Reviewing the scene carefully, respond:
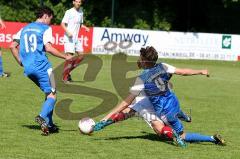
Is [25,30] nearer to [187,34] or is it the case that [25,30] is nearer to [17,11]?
[187,34]

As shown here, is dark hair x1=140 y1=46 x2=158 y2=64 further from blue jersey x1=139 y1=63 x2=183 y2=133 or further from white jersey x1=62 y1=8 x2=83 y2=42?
white jersey x1=62 y1=8 x2=83 y2=42

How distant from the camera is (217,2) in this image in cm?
3925

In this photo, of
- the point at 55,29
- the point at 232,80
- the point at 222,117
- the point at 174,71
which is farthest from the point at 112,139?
the point at 55,29

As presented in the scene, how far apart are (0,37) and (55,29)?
95.1 inches

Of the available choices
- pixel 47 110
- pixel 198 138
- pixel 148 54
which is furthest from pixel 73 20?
pixel 198 138

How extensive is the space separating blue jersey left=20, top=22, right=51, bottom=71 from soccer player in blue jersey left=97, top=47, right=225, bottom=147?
144 centimetres

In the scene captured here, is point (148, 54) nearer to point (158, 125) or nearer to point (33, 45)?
point (158, 125)

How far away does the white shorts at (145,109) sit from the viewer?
30.6ft

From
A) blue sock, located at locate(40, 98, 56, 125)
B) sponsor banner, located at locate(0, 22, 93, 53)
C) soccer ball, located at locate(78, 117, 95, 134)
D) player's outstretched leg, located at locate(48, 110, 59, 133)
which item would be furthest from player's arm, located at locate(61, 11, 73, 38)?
sponsor banner, located at locate(0, 22, 93, 53)

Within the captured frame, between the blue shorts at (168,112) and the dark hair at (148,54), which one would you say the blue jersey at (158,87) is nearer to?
the blue shorts at (168,112)

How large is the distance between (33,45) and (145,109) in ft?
6.41

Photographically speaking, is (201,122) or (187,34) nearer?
(201,122)

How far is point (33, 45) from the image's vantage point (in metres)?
9.68

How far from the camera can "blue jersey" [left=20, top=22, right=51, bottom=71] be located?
9.68m
